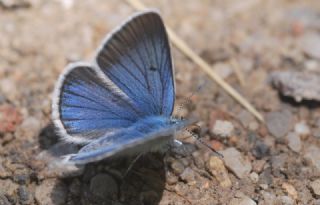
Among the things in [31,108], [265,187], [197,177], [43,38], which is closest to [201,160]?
[197,177]

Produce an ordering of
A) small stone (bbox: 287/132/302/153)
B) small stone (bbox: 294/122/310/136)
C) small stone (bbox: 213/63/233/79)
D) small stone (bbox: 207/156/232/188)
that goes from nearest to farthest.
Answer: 1. small stone (bbox: 207/156/232/188)
2. small stone (bbox: 287/132/302/153)
3. small stone (bbox: 294/122/310/136)
4. small stone (bbox: 213/63/233/79)

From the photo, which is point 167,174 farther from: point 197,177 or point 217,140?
point 217,140

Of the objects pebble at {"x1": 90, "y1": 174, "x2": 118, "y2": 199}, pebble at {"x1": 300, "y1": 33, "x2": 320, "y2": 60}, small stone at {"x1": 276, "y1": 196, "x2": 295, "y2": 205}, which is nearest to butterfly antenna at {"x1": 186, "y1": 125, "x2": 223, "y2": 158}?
small stone at {"x1": 276, "y1": 196, "x2": 295, "y2": 205}

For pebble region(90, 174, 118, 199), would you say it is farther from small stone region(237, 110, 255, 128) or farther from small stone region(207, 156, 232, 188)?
small stone region(237, 110, 255, 128)

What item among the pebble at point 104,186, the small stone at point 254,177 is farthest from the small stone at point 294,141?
the pebble at point 104,186

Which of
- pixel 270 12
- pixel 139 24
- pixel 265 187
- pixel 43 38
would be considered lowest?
pixel 265 187

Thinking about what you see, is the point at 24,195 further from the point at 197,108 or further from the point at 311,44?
the point at 311,44

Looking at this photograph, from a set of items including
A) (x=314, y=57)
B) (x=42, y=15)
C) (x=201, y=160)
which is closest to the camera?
(x=201, y=160)
